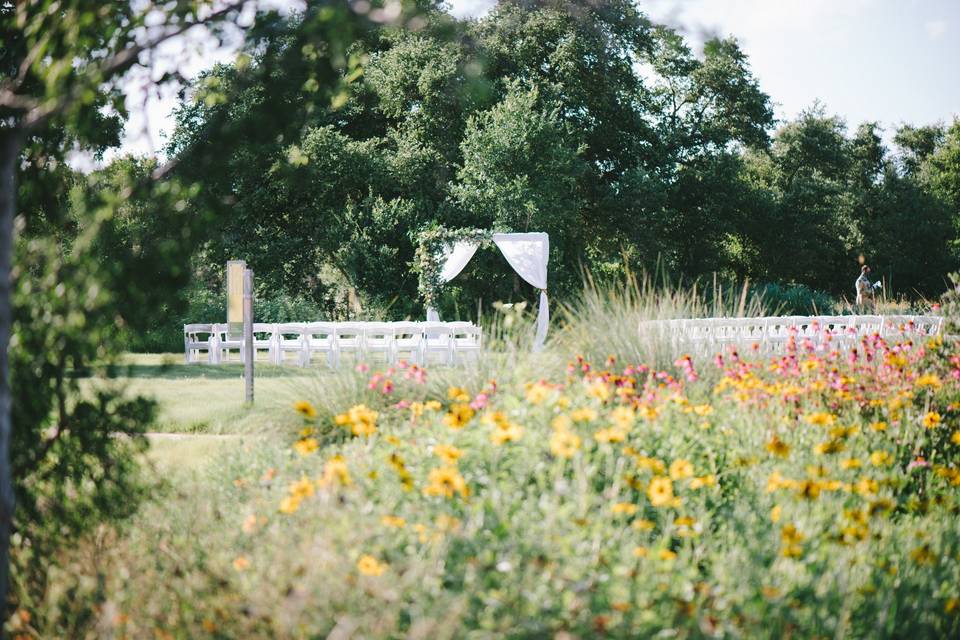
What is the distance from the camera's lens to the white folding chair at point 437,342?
1209cm

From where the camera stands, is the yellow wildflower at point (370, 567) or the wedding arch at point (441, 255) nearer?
the yellow wildflower at point (370, 567)

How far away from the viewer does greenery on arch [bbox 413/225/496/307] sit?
17406 millimetres

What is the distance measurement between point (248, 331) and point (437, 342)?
15.9 ft

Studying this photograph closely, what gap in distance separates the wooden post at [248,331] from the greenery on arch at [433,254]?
368 inches

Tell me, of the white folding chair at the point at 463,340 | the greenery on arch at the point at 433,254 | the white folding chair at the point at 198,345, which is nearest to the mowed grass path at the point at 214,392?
the white folding chair at the point at 198,345

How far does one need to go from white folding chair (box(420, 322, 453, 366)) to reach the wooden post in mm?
4175

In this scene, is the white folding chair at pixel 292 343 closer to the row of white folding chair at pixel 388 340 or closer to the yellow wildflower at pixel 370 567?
the row of white folding chair at pixel 388 340

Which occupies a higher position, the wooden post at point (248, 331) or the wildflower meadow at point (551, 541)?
the wooden post at point (248, 331)

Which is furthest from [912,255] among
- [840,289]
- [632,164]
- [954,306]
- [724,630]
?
[724,630]

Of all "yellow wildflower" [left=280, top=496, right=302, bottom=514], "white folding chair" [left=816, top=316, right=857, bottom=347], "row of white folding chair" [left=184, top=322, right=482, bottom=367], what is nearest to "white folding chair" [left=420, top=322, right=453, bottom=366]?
"row of white folding chair" [left=184, top=322, right=482, bottom=367]

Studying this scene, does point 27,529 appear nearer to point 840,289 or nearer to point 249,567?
point 249,567

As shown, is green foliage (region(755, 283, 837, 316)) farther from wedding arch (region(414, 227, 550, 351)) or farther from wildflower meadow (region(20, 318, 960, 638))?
wildflower meadow (region(20, 318, 960, 638))

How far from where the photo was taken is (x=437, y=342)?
12422 mm

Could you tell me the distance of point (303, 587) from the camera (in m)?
1.97
